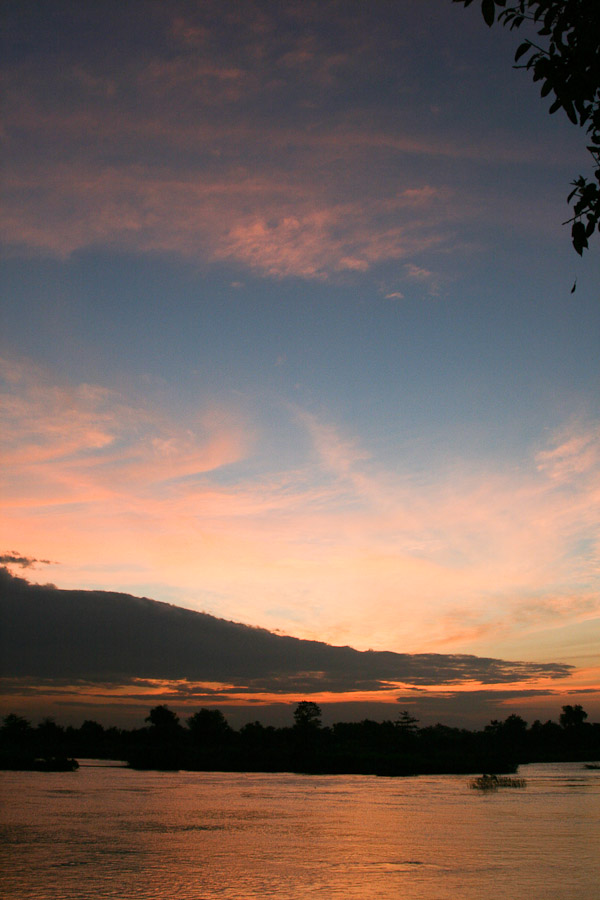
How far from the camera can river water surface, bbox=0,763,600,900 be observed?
94.5 ft

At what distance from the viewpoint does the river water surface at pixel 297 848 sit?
28812mm

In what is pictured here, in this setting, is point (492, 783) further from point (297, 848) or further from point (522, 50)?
point (522, 50)

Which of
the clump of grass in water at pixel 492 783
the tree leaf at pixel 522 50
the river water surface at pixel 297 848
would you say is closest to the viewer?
the tree leaf at pixel 522 50

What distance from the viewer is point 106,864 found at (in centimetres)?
3391

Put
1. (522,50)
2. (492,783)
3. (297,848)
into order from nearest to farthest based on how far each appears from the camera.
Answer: (522,50), (297,848), (492,783)

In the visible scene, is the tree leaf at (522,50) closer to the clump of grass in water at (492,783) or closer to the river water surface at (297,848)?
the river water surface at (297,848)

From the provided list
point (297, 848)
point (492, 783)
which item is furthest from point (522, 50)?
point (492, 783)

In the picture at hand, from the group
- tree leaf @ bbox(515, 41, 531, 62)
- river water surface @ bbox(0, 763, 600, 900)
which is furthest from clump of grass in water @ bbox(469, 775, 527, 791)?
tree leaf @ bbox(515, 41, 531, 62)

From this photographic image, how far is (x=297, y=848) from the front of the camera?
4059cm

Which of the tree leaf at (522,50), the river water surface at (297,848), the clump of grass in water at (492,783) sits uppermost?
the tree leaf at (522,50)

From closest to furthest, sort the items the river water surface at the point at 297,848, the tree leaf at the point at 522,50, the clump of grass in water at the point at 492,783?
1. the tree leaf at the point at 522,50
2. the river water surface at the point at 297,848
3. the clump of grass in water at the point at 492,783

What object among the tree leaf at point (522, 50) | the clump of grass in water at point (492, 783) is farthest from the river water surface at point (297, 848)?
the tree leaf at point (522, 50)

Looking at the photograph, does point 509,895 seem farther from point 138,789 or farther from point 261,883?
point 138,789

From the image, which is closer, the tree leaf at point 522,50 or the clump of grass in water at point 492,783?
the tree leaf at point 522,50
